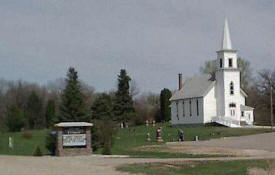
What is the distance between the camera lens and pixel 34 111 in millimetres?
93875

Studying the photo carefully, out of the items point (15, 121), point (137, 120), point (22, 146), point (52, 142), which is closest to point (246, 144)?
point (52, 142)

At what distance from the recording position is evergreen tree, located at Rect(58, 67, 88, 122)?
40.1 meters

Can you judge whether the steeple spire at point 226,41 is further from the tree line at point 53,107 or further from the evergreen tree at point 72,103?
the evergreen tree at point 72,103

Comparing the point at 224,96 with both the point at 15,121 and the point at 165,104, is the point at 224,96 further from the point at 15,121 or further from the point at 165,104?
the point at 15,121

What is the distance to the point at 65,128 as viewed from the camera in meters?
30.5

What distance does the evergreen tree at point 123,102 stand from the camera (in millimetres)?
88312

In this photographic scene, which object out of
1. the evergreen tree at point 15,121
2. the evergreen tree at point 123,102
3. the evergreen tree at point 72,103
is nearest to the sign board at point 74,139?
the evergreen tree at point 72,103

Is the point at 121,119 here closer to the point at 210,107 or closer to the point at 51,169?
the point at 210,107

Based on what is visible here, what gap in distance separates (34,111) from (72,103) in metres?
54.1

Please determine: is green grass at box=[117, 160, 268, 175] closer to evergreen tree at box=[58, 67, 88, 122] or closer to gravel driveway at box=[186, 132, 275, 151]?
gravel driveway at box=[186, 132, 275, 151]

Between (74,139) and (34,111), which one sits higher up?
(34,111)

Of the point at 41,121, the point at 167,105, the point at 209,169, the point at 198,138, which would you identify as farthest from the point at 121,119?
the point at 209,169

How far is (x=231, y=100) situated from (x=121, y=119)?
21017mm

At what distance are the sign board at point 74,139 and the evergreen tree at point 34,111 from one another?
64.0 metres
